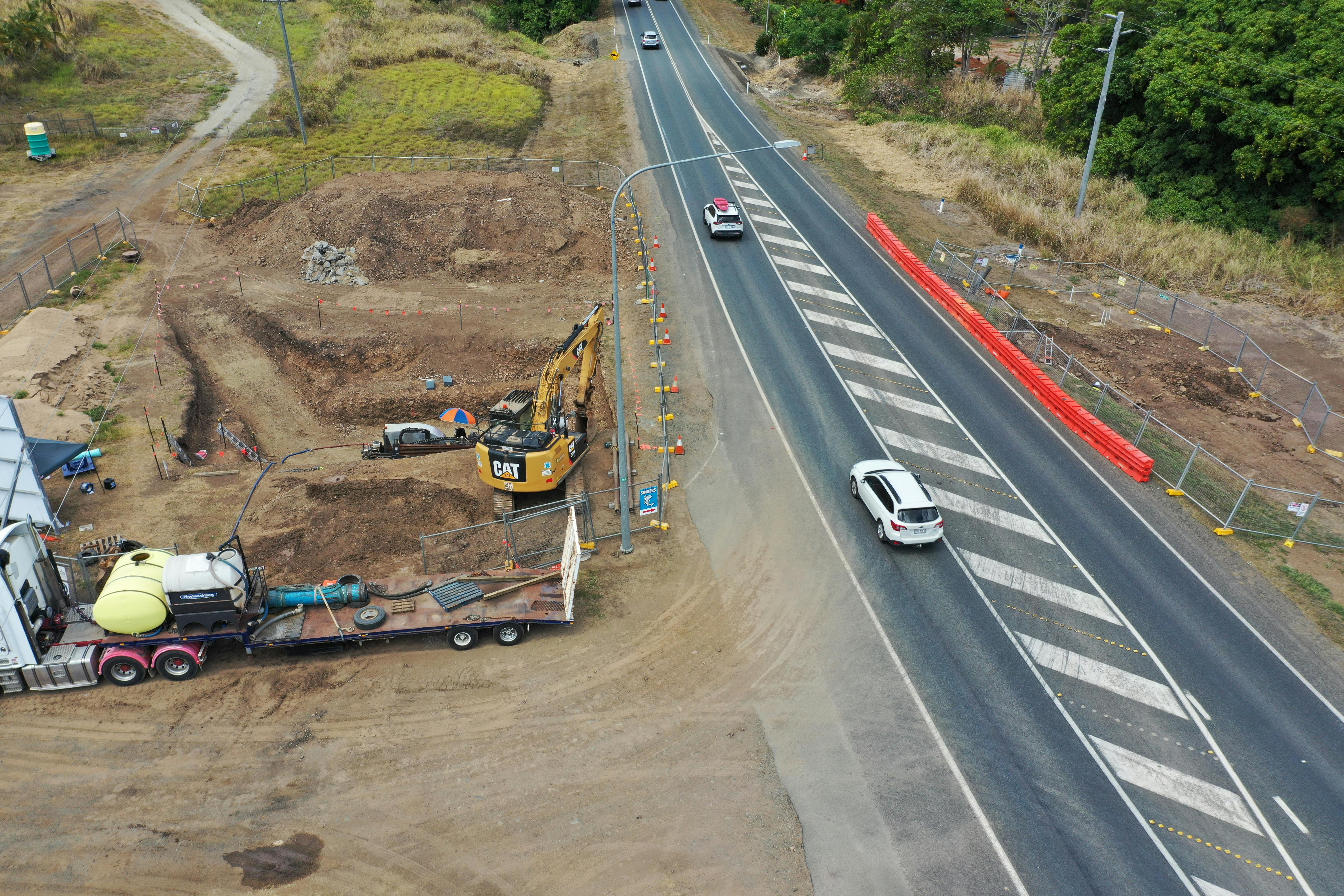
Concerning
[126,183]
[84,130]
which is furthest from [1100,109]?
[84,130]

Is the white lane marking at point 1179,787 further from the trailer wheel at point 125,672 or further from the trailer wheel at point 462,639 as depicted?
the trailer wheel at point 125,672

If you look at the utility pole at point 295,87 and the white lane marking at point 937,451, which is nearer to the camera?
the white lane marking at point 937,451

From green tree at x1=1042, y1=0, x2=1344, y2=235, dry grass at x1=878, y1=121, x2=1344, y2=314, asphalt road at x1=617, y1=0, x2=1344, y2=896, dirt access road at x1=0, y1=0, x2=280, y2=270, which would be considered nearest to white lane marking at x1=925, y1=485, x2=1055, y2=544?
asphalt road at x1=617, y1=0, x2=1344, y2=896

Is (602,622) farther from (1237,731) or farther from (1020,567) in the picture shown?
(1237,731)

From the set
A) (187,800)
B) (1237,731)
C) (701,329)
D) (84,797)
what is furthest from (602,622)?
(701,329)

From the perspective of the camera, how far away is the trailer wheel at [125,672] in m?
19.0

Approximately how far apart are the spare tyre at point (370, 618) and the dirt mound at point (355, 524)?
2934mm

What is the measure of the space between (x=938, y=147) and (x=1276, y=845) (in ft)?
154

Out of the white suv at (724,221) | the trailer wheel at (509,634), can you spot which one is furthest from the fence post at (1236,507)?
the white suv at (724,221)

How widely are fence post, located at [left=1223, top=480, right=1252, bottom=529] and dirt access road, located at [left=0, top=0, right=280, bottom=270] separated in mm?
49228

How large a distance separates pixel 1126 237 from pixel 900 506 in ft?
90.5

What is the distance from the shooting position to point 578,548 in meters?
21.2

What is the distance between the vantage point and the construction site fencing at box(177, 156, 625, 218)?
47.6 meters

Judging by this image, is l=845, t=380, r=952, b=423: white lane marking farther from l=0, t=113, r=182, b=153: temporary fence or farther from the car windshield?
l=0, t=113, r=182, b=153: temporary fence
